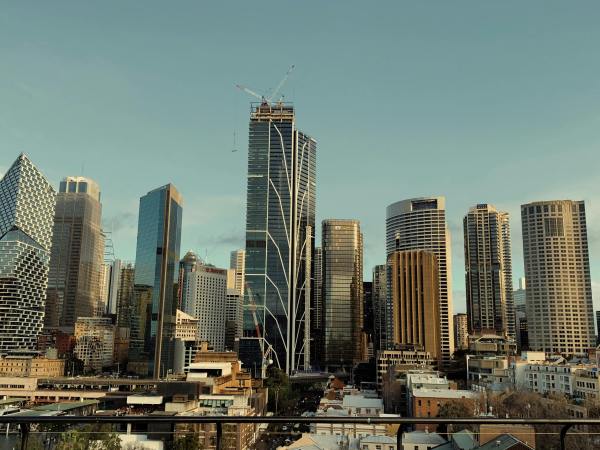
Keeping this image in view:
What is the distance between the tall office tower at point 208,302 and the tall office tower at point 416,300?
2662 inches

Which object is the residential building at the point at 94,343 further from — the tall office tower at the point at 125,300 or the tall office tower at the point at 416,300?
the tall office tower at the point at 416,300

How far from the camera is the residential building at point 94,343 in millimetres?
121438

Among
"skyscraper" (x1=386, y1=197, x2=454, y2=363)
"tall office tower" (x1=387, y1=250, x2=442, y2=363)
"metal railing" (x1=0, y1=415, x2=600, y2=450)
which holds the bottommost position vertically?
"metal railing" (x1=0, y1=415, x2=600, y2=450)

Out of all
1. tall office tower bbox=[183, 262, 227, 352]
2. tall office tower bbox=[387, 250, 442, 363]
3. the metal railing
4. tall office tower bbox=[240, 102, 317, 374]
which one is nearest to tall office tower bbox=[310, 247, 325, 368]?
tall office tower bbox=[240, 102, 317, 374]

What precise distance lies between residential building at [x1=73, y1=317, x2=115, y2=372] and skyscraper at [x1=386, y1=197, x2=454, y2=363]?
7808 centimetres

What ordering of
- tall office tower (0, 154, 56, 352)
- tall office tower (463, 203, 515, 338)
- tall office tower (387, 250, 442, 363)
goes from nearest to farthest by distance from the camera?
tall office tower (387, 250, 442, 363), tall office tower (0, 154, 56, 352), tall office tower (463, 203, 515, 338)

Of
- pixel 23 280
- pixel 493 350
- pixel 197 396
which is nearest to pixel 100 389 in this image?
pixel 197 396

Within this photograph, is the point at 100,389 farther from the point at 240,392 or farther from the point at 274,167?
the point at 274,167

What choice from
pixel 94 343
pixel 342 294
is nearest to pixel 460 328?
pixel 342 294

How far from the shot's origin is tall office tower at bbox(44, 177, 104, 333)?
159 metres

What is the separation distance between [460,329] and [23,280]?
382ft

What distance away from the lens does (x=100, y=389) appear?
76938 mm

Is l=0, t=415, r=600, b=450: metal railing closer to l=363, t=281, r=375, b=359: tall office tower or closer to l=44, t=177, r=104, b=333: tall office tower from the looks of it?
l=363, t=281, r=375, b=359: tall office tower

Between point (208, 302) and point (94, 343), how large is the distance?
41148 mm
